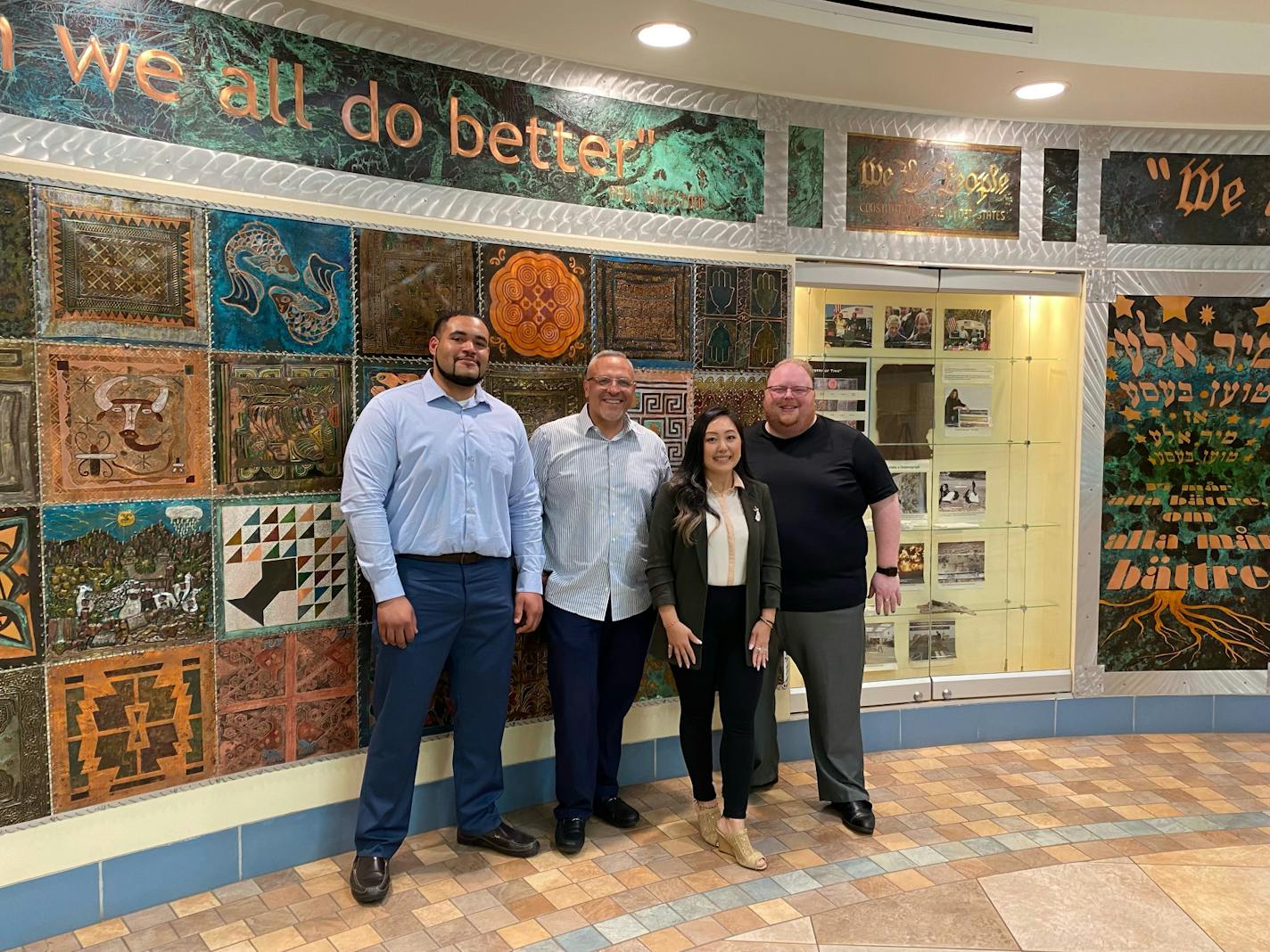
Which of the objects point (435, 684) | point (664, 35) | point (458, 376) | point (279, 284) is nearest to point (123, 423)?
point (279, 284)

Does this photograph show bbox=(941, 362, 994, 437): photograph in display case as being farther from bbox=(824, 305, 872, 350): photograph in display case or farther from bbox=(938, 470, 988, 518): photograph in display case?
bbox=(824, 305, 872, 350): photograph in display case

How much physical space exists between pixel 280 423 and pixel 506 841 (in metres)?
1.54

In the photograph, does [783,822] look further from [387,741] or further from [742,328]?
[742,328]

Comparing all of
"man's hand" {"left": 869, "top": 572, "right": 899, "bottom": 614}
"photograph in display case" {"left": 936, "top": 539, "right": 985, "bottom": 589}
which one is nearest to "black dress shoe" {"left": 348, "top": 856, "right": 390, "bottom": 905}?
"man's hand" {"left": 869, "top": 572, "right": 899, "bottom": 614}

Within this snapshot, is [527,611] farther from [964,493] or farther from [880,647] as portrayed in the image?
[964,493]

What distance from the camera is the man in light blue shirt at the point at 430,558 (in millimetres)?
2717

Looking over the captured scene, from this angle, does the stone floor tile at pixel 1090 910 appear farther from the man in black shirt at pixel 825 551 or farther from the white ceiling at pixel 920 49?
the white ceiling at pixel 920 49

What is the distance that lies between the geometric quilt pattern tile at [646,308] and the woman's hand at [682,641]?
3.82 feet

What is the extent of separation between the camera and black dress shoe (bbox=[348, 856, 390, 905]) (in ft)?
8.79

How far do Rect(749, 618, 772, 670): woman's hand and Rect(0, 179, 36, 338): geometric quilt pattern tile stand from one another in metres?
2.22

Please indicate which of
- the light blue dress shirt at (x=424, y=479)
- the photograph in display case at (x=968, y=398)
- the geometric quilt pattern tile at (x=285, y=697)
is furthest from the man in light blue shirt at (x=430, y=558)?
the photograph in display case at (x=968, y=398)

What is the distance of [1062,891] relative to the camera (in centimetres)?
276

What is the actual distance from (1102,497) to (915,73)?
207 centimetres

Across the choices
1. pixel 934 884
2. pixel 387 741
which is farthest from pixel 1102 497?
pixel 387 741
